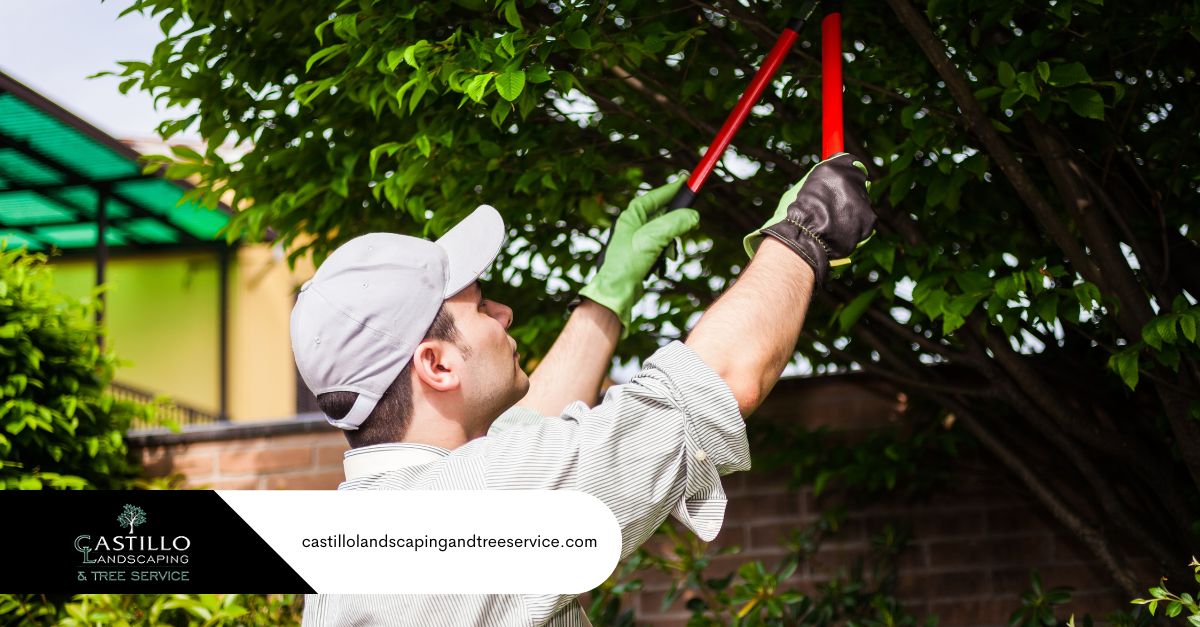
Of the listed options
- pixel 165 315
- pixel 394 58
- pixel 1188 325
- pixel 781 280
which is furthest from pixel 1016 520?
pixel 165 315

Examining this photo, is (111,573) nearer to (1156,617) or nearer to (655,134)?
(655,134)

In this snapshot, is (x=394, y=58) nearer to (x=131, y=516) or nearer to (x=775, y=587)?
(x=131, y=516)

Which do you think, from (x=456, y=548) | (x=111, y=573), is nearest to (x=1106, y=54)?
(x=456, y=548)

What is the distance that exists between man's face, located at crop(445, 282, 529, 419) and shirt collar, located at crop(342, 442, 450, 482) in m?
0.11

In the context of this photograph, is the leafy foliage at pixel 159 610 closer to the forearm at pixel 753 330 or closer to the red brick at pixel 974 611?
the red brick at pixel 974 611

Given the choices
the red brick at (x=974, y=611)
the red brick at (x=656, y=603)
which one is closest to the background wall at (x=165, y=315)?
the red brick at (x=656, y=603)

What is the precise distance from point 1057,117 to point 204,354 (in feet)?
39.9

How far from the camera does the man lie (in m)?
1.51

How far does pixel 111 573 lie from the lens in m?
2.22

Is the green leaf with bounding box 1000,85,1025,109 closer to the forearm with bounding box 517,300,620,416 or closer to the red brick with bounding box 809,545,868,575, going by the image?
the forearm with bounding box 517,300,620,416

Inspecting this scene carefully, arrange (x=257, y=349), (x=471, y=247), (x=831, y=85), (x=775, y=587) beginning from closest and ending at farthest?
(x=471, y=247) < (x=831, y=85) < (x=775, y=587) < (x=257, y=349)

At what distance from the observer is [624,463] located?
4.92 feet

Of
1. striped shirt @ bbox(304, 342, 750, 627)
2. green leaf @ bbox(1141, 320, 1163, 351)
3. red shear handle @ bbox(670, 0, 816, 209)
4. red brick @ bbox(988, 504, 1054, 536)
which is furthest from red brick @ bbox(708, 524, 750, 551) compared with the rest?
striped shirt @ bbox(304, 342, 750, 627)

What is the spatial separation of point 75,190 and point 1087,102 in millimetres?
10875
